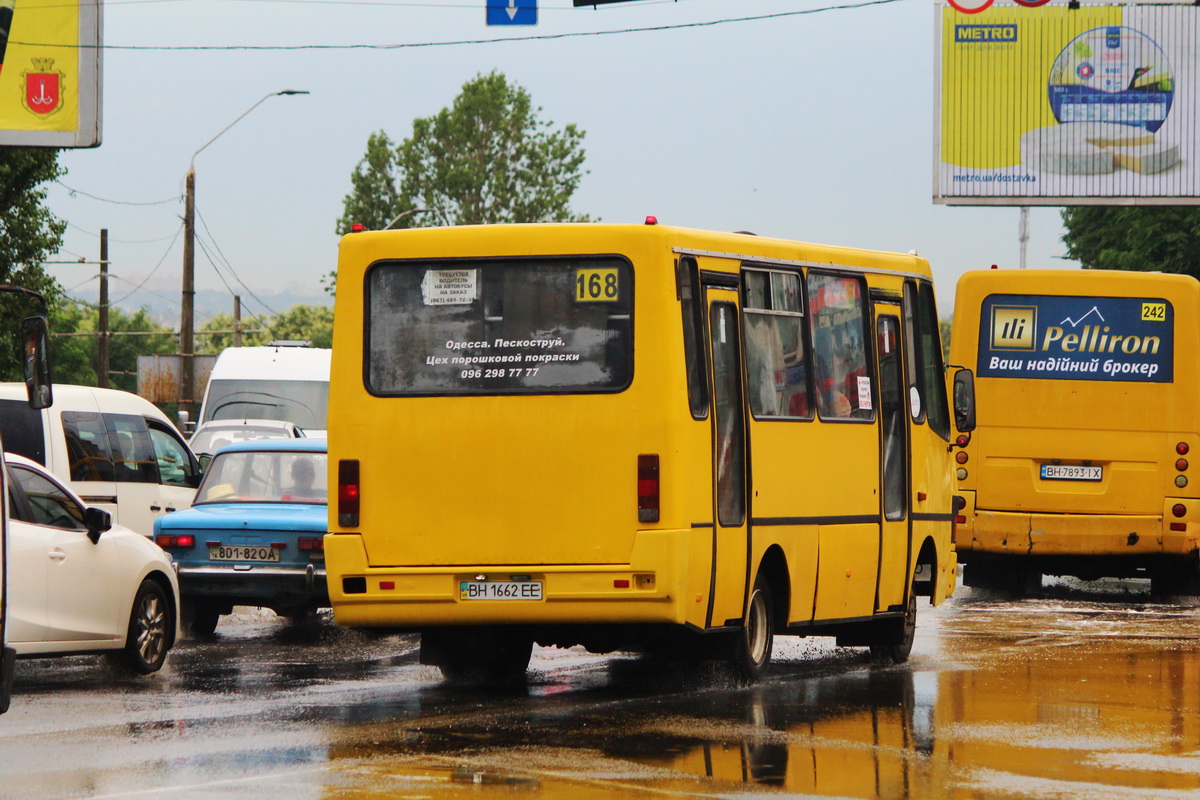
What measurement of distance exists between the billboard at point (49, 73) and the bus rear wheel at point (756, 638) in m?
20.2

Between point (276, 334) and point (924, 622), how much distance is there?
14295 centimetres

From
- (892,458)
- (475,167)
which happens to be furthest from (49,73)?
(475,167)

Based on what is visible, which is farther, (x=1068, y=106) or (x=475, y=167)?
(x=475, y=167)

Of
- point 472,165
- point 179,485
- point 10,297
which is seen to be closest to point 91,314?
point 472,165

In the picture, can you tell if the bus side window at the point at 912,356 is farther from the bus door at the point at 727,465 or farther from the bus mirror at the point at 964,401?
the bus door at the point at 727,465

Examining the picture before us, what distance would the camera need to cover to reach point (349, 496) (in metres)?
12.0

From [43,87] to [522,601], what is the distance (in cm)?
2144

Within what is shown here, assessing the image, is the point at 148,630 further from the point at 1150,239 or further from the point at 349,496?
the point at 1150,239

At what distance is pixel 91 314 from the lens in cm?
16862

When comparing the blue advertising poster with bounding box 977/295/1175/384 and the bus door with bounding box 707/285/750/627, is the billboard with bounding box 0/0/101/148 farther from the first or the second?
the bus door with bounding box 707/285/750/627

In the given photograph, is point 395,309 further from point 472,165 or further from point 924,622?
point 472,165

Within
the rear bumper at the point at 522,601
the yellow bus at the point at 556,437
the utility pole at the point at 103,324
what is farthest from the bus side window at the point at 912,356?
the utility pole at the point at 103,324

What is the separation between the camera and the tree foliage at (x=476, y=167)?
97625 millimetres

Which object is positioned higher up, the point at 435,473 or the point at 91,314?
the point at 91,314
